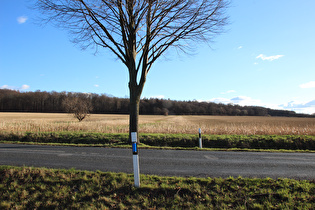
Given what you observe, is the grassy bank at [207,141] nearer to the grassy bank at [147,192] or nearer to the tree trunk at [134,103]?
the tree trunk at [134,103]

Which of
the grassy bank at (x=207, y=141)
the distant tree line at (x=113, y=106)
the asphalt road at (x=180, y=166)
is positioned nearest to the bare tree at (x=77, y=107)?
the grassy bank at (x=207, y=141)

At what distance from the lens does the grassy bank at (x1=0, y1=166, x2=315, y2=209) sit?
3.59 meters

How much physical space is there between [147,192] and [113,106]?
84768mm

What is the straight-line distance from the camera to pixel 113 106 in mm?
86375

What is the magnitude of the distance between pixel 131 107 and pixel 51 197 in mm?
6780

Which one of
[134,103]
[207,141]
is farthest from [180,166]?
[207,141]

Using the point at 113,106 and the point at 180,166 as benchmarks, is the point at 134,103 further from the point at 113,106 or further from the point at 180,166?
the point at 113,106

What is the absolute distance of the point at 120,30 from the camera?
33.8 feet

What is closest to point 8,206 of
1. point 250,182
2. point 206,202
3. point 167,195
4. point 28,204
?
point 28,204

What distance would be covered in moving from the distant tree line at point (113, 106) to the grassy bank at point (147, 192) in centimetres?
6900

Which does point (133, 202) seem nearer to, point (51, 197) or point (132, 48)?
point (51, 197)

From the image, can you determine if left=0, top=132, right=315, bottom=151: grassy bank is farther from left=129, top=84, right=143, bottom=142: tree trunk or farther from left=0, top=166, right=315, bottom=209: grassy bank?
left=0, top=166, right=315, bottom=209: grassy bank

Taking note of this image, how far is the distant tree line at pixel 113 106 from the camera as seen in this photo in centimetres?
7956

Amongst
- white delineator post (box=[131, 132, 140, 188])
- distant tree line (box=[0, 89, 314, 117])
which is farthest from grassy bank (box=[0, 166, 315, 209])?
distant tree line (box=[0, 89, 314, 117])
